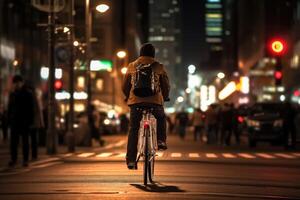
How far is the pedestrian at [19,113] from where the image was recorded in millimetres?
16953

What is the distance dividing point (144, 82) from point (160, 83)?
18.6 inches

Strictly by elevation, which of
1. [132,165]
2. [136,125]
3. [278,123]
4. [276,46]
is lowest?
[132,165]

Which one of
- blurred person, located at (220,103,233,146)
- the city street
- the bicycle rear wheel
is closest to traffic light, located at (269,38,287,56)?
blurred person, located at (220,103,233,146)

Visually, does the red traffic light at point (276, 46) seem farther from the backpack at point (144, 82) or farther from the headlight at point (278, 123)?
the backpack at point (144, 82)

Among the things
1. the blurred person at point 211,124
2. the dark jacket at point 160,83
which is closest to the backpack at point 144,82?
the dark jacket at point 160,83

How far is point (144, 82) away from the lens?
1150 cm

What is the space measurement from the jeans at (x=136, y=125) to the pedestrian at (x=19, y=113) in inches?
221

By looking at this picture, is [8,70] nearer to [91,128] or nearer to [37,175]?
[91,128]

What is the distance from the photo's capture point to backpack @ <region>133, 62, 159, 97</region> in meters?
11.5

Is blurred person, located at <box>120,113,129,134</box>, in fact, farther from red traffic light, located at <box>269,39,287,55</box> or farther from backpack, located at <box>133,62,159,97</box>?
backpack, located at <box>133,62,159,97</box>

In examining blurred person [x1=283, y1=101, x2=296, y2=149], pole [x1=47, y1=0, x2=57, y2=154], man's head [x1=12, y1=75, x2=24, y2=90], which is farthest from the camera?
blurred person [x1=283, y1=101, x2=296, y2=149]

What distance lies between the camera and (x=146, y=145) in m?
11.4

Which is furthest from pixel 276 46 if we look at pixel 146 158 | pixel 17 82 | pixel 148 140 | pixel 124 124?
pixel 124 124

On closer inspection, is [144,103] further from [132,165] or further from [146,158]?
[132,165]
